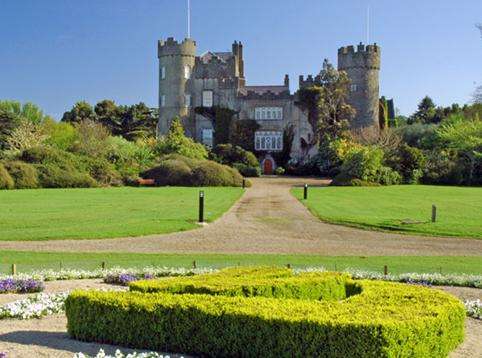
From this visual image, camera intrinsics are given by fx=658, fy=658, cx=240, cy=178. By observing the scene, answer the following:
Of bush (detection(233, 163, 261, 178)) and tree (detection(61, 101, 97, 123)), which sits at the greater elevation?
tree (detection(61, 101, 97, 123))

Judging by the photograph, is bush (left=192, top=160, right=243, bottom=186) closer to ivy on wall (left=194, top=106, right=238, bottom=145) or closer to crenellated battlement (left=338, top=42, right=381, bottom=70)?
ivy on wall (left=194, top=106, right=238, bottom=145)

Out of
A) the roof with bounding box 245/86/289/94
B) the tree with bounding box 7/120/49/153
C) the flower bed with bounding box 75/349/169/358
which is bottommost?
the flower bed with bounding box 75/349/169/358

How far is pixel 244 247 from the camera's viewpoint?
2008cm

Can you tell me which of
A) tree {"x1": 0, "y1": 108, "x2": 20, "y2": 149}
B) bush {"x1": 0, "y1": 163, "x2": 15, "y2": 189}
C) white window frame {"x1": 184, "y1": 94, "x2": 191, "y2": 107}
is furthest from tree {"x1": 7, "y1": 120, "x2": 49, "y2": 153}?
white window frame {"x1": 184, "y1": 94, "x2": 191, "y2": 107}

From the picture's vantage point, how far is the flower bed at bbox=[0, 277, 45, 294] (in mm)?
Result: 11992

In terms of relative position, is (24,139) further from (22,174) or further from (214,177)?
(214,177)

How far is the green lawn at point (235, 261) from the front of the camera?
51.7 feet

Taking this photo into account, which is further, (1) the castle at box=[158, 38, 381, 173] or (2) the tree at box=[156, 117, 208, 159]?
(1) the castle at box=[158, 38, 381, 173]

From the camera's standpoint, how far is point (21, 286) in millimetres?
12141

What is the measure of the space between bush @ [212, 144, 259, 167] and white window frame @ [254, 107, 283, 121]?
7500 mm

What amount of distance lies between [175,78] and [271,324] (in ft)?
211

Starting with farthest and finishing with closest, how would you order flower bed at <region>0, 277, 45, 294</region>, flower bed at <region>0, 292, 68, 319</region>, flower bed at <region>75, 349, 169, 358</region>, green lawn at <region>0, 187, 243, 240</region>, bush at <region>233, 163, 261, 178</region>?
bush at <region>233, 163, 261, 178</region> < green lawn at <region>0, 187, 243, 240</region> < flower bed at <region>0, 277, 45, 294</region> < flower bed at <region>0, 292, 68, 319</region> < flower bed at <region>75, 349, 169, 358</region>

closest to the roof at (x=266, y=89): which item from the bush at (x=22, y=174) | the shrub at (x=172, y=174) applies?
the shrub at (x=172, y=174)

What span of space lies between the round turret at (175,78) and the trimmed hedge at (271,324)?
6229 cm
